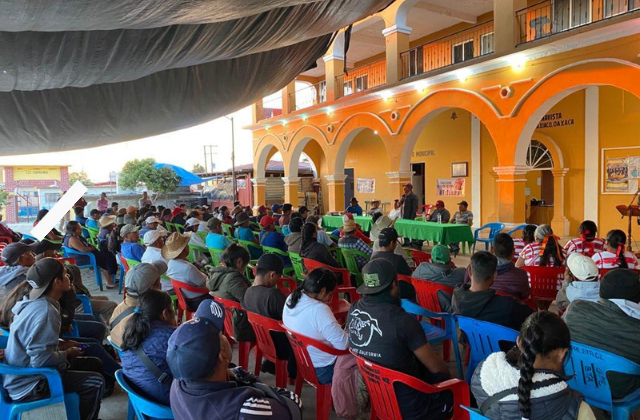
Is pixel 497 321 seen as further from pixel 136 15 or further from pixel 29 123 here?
pixel 29 123

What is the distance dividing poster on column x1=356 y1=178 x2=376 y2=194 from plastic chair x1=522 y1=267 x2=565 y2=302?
14406 mm

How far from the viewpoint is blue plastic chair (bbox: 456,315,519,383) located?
2.71m

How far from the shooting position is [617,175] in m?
10.9

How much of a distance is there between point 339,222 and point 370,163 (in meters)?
7.78

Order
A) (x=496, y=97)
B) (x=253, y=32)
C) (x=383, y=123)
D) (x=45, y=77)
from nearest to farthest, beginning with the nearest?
1. (x=45, y=77)
2. (x=253, y=32)
3. (x=496, y=97)
4. (x=383, y=123)

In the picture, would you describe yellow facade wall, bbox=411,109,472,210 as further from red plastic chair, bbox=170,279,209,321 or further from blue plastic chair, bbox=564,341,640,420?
blue plastic chair, bbox=564,341,640,420

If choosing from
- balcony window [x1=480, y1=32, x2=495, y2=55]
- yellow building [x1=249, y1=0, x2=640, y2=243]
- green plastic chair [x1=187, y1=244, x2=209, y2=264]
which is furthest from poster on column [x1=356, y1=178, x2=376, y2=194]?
green plastic chair [x1=187, y1=244, x2=209, y2=264]

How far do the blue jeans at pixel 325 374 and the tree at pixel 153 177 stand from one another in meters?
18.3

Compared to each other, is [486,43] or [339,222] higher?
[486,43]

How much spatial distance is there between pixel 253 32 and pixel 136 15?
818 millimetres

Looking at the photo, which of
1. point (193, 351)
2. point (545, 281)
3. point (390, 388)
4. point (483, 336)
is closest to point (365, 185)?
point (545, 281)

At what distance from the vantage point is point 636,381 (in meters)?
2.38

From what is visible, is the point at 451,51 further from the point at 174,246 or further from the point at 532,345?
the point at 532,345

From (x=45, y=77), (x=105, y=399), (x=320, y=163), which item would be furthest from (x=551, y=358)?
(x=320, y=163)
